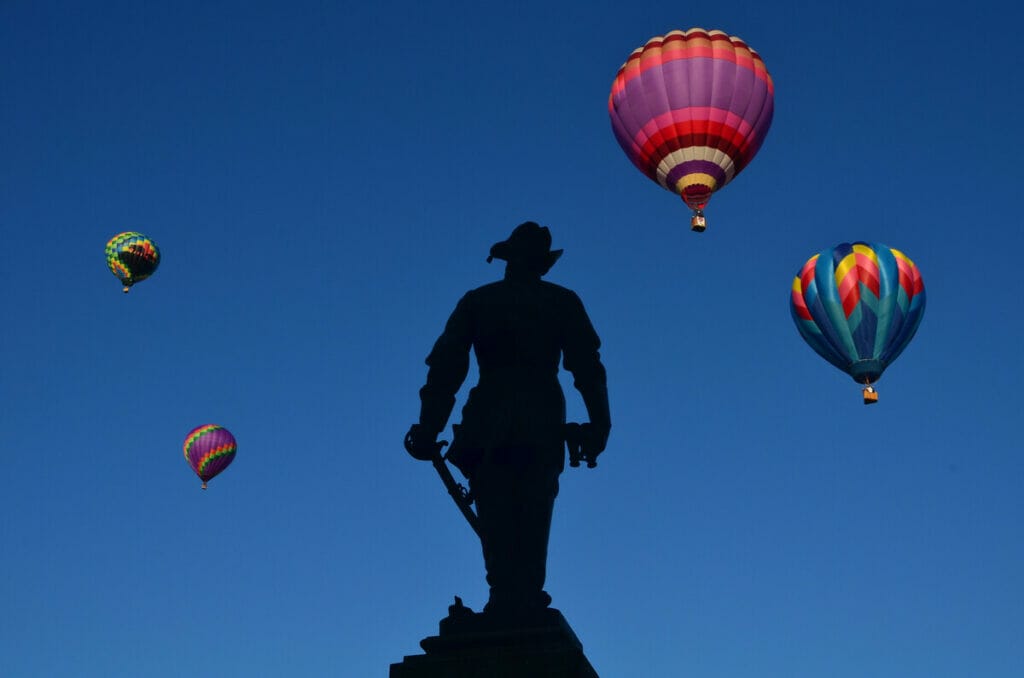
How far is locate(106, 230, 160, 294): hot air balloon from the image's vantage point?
58438mm

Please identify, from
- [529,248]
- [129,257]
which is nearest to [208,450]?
[129,257]

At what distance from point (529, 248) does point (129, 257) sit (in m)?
54.3

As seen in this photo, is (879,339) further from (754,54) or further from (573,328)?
(573,328)

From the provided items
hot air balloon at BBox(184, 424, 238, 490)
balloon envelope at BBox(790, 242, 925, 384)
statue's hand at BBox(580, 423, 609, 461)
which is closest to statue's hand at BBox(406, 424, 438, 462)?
statue's hand at BBox(580, 423, 609, 461)

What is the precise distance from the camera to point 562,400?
741cm

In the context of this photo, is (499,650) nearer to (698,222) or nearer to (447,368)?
(447,368)

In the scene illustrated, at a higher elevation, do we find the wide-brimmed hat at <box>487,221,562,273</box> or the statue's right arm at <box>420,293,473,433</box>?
the wide-brimmed hat at <box>487,221,562,273</box>

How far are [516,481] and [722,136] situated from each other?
28810 mm

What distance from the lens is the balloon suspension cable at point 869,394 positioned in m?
39.7

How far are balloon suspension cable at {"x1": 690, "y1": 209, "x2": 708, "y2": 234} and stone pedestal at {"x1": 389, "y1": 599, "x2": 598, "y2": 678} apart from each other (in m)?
30.0

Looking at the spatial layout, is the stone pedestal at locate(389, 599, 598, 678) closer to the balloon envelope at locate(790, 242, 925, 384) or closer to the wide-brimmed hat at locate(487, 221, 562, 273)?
the wide-brimmed hat at locate(487, 221, 562, 273)

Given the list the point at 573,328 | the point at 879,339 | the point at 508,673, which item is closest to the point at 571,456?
the point at 573,328

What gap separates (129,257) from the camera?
5847 cm

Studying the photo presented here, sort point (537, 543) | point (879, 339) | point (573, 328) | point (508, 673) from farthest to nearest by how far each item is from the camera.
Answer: point (879, 339) → point (573, 328) → point (537, 543) → point (508, 673)
